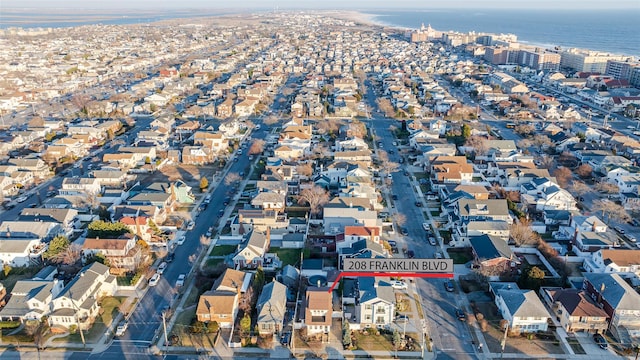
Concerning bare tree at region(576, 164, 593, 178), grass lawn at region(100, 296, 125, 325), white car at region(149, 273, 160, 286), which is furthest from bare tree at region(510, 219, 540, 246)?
grass lawn at region(100, 296, 125, 325)

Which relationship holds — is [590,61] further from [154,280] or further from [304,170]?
[154,280]

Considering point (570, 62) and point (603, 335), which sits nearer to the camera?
point (603, 335)

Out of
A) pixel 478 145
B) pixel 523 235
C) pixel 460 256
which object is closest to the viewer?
pixel 460 256

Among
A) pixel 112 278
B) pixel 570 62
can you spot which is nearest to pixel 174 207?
pixel 112 278

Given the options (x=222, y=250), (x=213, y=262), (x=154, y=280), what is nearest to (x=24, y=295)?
(x=154, y=280)

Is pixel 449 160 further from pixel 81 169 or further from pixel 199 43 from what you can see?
pixel 199 43

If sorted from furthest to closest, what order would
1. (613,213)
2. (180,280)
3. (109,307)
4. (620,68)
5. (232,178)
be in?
(620,68)
(232,178)
(613,213)
(180,280)
(109,307)
